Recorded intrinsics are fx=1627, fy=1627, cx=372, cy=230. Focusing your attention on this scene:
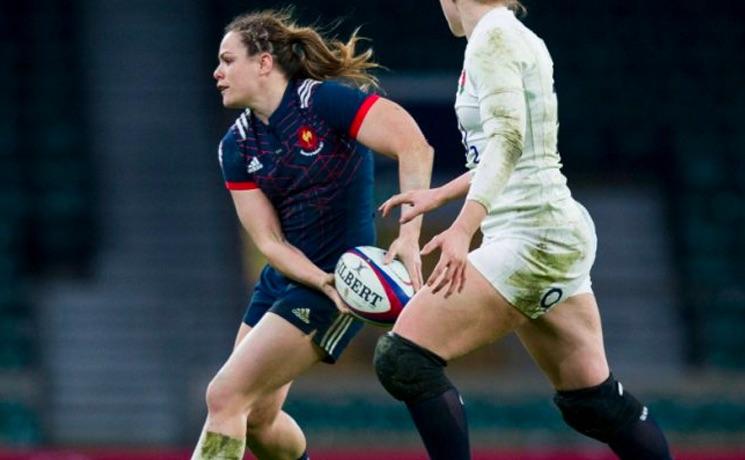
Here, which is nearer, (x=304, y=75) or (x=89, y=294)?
(x=304, y=75)

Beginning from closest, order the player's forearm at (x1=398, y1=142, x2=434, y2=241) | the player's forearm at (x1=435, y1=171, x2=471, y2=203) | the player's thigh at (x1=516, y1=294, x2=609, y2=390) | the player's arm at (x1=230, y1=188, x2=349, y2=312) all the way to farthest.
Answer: the player's forearm at (x1=435, y1=171, x2=471, y2=203), the player's thigh at (x1=516, y1=294, x2=609, y2=390), the player's forearm at (x1=398, y1=142, x2=434, y2=241), the player's arm at (x1=230, y1=188, x2=349, y2=312)

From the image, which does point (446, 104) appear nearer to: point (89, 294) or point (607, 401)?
point (89, 294)

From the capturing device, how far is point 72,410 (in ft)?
36.2

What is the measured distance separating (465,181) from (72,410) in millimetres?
7131

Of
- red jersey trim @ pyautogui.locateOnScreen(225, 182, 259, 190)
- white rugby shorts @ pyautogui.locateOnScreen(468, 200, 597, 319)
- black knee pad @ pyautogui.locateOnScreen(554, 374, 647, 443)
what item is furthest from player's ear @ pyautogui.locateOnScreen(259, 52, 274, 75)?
black knee pad @ pyautogui.locateOnScreen(554, 374, 647, 443)

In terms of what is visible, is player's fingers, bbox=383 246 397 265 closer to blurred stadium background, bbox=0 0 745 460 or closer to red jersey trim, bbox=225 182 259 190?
red jersey trim, bbox=225 182 259 190

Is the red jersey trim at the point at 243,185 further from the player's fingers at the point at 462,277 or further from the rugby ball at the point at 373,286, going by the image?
the player's fingers at the point at 462,277

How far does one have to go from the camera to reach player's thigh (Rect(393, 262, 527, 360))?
4.36 m

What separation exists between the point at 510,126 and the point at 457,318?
54 cm

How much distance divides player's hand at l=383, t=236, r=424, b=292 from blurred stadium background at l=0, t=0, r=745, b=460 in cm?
549

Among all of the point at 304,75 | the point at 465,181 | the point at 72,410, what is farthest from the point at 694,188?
the point at 465,181

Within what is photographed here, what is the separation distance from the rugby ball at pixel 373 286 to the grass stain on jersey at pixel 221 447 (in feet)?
1.87

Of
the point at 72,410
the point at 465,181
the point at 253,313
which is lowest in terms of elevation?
the point at 72,410

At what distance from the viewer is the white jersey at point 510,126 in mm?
4203
